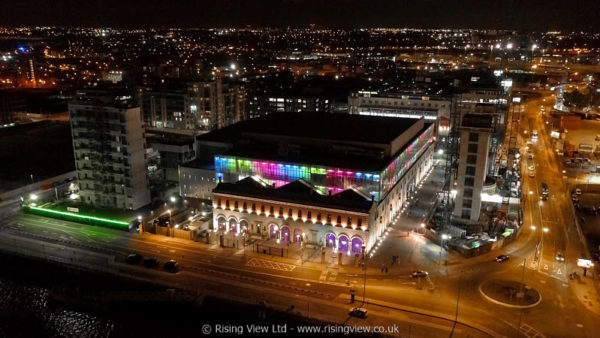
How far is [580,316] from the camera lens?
49.0 m

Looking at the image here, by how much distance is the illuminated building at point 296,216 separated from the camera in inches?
2483

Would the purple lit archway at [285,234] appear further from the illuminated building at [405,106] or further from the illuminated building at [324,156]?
the illuminated building at [405,106]

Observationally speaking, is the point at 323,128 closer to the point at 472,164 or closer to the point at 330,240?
the point at 472,164

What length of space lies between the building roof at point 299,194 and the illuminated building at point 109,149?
17440mm

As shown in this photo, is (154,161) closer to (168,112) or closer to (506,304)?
(168,112)

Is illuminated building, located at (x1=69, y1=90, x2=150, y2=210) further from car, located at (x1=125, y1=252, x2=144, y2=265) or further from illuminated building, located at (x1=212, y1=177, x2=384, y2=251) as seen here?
car, located at (x1=125, y1=252, x2=144, y2=265)

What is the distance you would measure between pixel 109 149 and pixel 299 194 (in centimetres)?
3407

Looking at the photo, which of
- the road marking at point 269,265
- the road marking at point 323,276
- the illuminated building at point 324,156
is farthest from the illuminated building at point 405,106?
the road marking at point 323,276

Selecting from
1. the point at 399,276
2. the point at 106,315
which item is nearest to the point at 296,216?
the point at 399,276

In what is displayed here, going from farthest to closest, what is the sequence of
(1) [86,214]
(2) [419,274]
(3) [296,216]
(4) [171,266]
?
(1) [86,214] < (3) [296,216] < (4) [171,266] < (2) [419,274]

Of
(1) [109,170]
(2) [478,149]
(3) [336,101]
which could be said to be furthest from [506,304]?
(3) [336,101]

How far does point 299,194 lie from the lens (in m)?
65.9

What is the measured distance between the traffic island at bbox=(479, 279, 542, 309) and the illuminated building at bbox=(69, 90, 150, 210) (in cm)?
5497

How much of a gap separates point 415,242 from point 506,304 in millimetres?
17621
